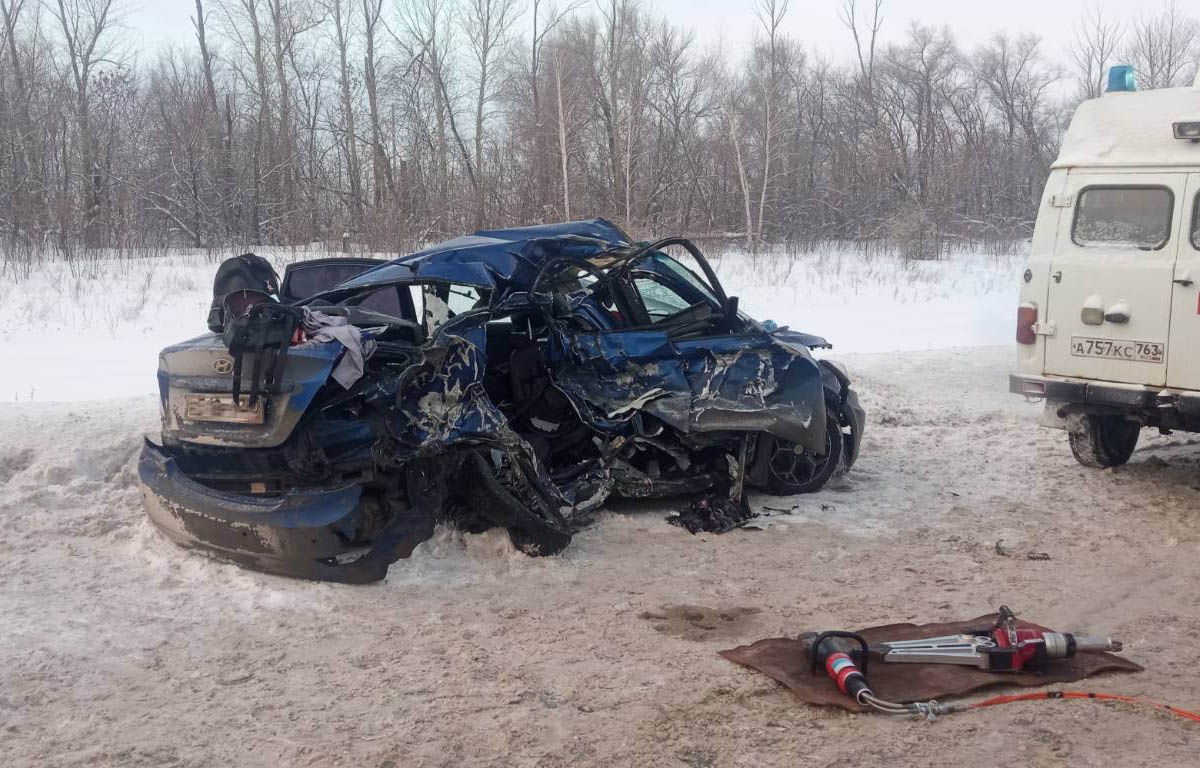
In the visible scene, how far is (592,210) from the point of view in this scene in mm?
25172

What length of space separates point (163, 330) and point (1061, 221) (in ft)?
36.3

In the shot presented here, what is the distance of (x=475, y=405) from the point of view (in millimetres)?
4969

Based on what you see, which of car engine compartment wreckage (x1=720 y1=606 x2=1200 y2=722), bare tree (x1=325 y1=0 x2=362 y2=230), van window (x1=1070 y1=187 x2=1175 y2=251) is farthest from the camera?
bare tree (x1=325 y1=0 x2=362 y2=230)

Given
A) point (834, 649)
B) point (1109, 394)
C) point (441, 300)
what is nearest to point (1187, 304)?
point (1109, 394)

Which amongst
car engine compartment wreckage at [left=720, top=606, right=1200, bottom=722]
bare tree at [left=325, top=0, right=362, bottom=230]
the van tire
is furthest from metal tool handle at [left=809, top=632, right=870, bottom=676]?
bare tree at [left=325, top=0, right=362, bottom=230]

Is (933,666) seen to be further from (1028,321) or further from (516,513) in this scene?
(1028,321)

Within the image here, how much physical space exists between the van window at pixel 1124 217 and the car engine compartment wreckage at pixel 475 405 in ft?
6.41

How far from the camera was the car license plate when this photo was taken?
4.54m

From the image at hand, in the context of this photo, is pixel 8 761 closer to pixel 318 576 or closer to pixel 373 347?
pixel 318 576

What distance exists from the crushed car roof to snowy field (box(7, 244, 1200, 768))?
4.98ft

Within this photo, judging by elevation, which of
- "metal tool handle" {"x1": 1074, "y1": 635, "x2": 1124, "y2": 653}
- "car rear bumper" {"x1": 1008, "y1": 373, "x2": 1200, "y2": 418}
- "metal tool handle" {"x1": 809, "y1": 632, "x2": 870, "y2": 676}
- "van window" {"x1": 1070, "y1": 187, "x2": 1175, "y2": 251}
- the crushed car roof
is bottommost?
"metal tool handle" {"x1": 1074, "y1": 635, "x2": 1124, "y2": 653}

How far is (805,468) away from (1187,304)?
259 cm

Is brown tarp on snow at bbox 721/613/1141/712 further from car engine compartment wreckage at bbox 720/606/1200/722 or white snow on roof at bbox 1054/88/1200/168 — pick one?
white snow on roof at bbox 1054/88/1200/168

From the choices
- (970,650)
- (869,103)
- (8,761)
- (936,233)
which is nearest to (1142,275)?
(970,650)
